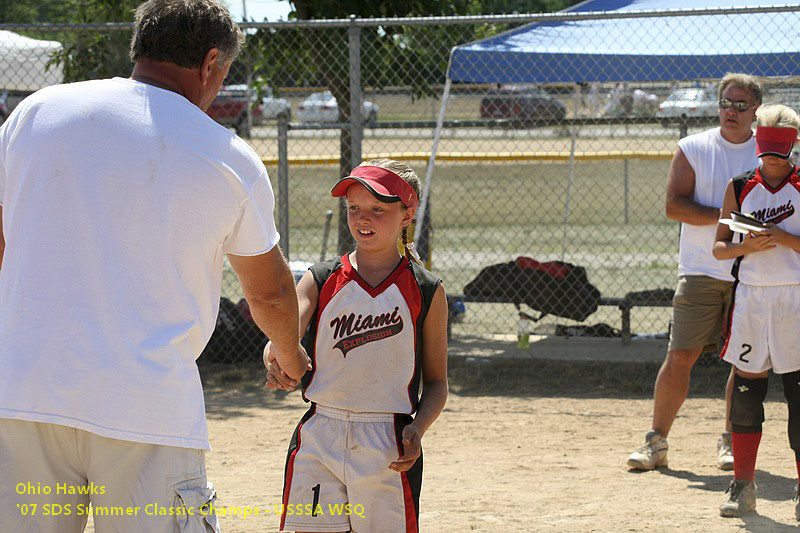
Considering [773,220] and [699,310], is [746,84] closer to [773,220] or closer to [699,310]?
[773,220]

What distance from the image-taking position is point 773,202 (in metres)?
4.51

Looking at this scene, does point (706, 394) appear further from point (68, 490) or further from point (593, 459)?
point (68, 490)

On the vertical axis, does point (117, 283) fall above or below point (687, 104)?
below

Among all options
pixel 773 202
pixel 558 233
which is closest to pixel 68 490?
pixel 773 202

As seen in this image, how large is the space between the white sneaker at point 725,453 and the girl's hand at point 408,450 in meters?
3.00

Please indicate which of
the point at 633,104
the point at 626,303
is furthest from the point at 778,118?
the point at 633,104

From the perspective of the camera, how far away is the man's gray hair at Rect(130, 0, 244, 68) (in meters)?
2.30

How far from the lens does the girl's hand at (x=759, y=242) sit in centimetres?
438

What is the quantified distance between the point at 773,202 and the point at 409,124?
3517mm

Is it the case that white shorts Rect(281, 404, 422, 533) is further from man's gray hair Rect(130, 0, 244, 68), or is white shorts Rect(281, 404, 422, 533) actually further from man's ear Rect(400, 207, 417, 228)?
man's gray hair Rect(130, 0, 244, 68)

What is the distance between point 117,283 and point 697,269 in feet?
12.7

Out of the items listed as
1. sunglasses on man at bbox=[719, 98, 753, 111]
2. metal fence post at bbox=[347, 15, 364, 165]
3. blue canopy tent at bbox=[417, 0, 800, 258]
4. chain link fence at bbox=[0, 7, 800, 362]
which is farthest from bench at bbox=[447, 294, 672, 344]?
sunglasses on man at bbox=[719, 98, 753, 111]

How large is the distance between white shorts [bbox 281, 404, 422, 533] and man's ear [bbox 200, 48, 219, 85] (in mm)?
1158

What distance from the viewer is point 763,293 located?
4.50 m
